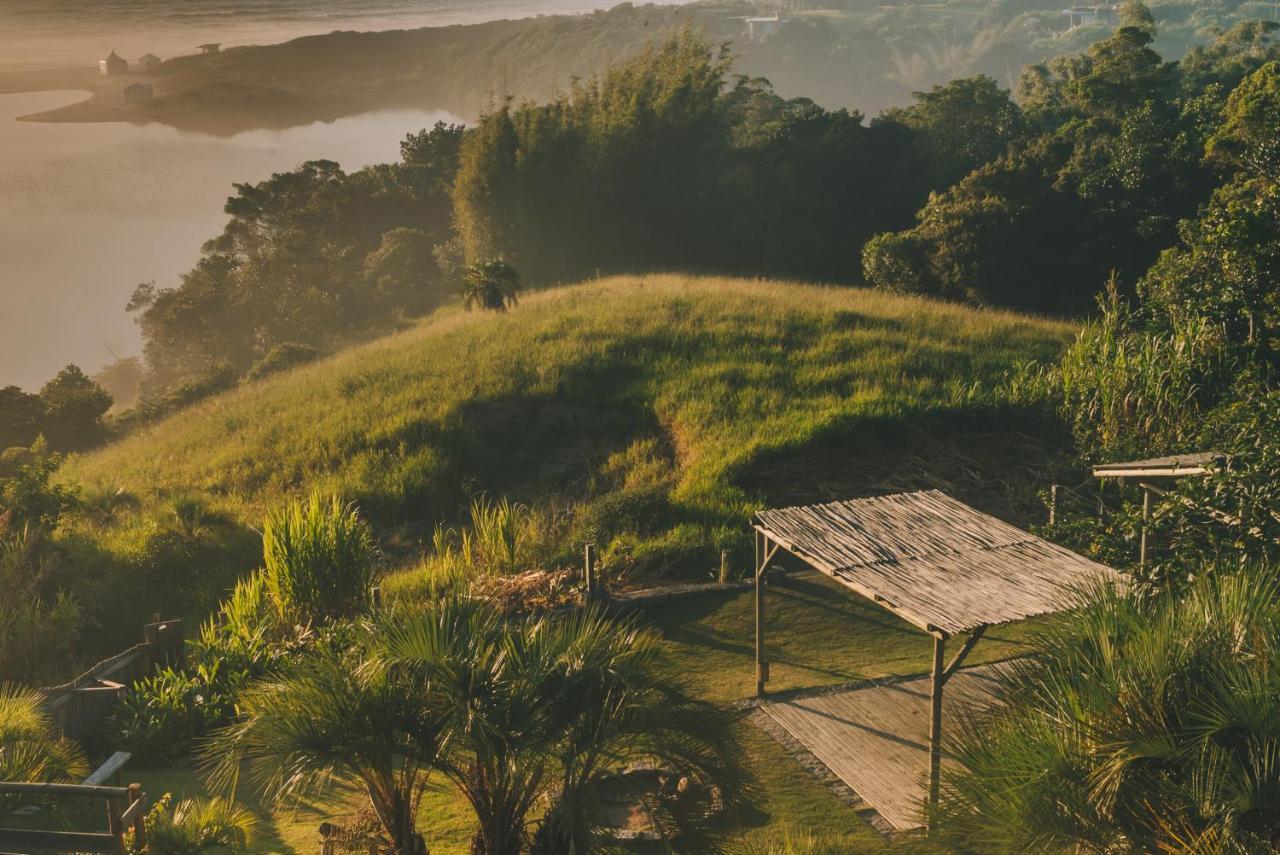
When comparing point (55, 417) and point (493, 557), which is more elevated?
point (493, 557)

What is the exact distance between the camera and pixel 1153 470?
1130 cm

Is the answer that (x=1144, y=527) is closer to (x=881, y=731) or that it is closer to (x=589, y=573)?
(x=881, y=731)

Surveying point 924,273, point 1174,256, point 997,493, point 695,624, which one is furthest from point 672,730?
point 924,273

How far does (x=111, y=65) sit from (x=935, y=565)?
71.1m

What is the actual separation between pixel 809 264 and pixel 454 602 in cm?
3356

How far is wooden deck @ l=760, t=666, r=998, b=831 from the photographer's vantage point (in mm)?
9008

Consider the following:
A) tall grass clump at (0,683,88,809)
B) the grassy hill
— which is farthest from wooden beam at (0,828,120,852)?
the grassy hill

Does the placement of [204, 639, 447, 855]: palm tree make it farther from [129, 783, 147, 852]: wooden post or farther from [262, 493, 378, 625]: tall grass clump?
[262, 493, 378, 625]: tall grass clump

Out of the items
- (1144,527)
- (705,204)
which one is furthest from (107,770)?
(705,204)

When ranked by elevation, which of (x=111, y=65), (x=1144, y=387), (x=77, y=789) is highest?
(x=111, y=65)

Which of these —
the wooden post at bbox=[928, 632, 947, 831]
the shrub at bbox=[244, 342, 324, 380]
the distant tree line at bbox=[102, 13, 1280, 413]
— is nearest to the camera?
the wooden post at bbox=[928, 632, 947, 831]

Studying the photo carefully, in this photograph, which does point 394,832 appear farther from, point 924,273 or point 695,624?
point 924,273

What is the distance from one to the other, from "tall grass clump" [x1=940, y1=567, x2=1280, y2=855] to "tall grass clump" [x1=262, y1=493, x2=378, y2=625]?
8460 mm

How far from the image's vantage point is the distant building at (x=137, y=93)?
69562mm
